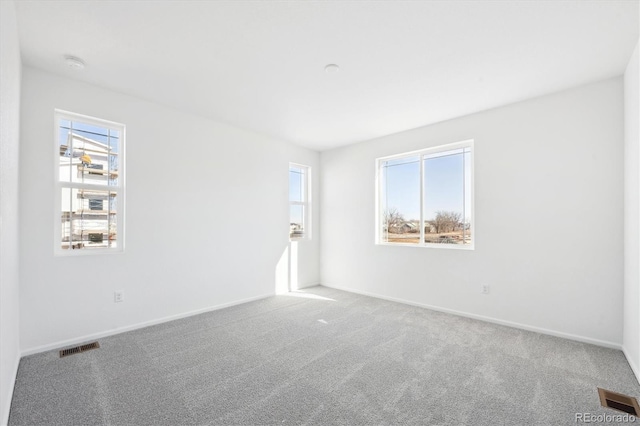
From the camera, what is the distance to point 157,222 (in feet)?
11.6

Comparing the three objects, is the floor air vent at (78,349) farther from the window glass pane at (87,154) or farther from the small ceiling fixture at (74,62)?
the small ceiling fixture at (74,62)

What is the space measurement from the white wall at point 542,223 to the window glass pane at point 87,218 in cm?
395

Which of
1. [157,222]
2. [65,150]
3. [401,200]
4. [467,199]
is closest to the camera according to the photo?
[65,150]

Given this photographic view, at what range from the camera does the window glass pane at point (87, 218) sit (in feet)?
9.77

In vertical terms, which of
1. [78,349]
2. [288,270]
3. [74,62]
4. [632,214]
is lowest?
[78,349]

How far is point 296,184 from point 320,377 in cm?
375

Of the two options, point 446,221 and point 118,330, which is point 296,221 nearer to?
point 446,221

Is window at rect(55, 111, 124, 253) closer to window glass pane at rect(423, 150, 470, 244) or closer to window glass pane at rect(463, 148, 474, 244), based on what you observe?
window glass pane at rect(423, 150, 470, 244)

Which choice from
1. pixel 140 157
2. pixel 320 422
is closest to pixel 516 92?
pixel 320 422

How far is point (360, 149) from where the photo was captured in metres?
5.16

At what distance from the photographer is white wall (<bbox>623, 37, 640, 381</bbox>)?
7.70ft

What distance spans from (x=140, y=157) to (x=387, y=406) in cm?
356

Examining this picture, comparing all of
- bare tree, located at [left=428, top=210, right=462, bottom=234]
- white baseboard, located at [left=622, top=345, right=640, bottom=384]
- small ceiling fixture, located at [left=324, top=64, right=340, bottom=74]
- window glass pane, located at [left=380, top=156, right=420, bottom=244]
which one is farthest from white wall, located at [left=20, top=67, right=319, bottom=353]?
white baseboard, located at [left=622, top=345, right=640, bottom=384]

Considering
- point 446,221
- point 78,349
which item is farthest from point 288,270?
point 78,349
